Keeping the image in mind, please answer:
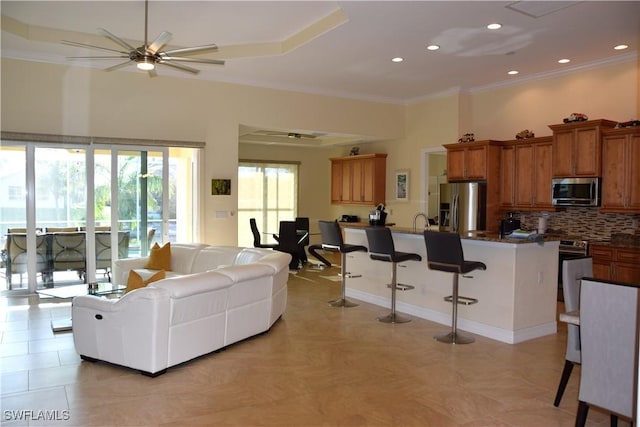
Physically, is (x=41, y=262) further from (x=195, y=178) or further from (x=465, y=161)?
(x=465, y=161)

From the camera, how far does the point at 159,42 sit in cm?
418

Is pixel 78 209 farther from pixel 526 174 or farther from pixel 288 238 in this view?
pixel 526 174

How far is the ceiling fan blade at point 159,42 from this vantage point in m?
4.04

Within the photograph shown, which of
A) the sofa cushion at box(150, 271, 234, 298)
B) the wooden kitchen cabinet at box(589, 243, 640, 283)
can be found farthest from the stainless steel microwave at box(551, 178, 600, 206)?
the sofa cushion at box(150, 271, 234, 298)

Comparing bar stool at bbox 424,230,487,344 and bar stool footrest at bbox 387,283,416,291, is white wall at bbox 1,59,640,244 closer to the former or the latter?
bar stool footrest at bbox 387,283,416,291

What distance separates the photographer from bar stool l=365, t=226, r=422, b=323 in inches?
215

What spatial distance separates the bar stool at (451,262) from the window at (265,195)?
7.08m

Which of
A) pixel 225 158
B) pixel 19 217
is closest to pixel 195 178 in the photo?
pixel 225 158

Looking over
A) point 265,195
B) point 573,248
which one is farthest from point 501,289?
point 265,195

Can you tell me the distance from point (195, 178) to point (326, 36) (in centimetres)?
337

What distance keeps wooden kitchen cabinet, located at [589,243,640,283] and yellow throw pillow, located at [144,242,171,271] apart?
5.59 metres

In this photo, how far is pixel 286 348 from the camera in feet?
14.8

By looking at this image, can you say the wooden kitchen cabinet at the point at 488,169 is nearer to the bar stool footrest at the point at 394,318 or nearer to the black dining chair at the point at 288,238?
the bar stool footrest at the point at 394,318

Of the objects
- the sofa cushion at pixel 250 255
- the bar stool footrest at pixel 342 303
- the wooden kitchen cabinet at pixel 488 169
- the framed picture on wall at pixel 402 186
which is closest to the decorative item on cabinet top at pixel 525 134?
the wooden kitchen cabinet at pixel 488 169
